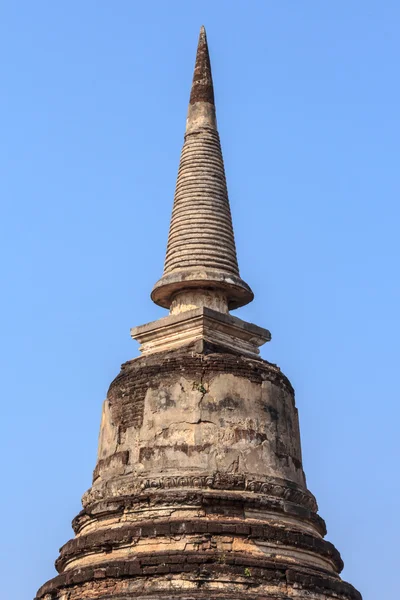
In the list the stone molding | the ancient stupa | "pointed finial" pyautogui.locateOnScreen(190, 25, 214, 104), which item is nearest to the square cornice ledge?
the ancient stupa

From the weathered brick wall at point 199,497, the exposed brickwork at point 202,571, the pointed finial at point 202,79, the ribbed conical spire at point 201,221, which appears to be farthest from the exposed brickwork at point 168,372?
the pointed finial at point 202,79

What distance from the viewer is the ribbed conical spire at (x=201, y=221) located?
18203mm

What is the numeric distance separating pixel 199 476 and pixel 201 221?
18.3ft

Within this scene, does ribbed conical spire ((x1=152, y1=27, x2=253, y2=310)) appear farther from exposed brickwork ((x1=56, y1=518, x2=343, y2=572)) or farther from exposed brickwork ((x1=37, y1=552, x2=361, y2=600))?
exposed brickwork ((x1=37, y1=552, x2=361, y2=600))

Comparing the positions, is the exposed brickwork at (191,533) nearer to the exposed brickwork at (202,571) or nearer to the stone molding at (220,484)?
the exposed brickwork at (202,571)

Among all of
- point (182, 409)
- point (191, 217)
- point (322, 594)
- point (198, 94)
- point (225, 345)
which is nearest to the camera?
point (322, 594)

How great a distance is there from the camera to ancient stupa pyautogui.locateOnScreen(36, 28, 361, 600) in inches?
570

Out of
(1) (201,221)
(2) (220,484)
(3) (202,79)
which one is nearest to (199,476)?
(2) (220,484)

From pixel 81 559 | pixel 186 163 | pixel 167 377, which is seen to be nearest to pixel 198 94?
pixel 186 163

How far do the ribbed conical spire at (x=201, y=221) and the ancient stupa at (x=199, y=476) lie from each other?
0.16 feet

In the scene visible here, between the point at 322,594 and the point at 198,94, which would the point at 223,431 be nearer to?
the point at 322,594

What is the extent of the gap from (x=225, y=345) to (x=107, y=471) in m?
3.01

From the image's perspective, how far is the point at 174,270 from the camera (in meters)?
18.5

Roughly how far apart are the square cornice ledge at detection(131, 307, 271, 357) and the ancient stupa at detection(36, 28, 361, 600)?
0.02 metres
